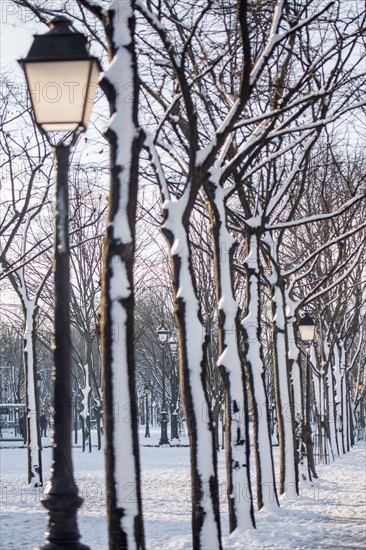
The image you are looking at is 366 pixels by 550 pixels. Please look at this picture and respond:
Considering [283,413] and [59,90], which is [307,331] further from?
[59,90]

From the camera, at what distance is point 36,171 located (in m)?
20.3

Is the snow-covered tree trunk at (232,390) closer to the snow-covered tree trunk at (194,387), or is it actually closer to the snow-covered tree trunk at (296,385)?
the snow-covered tree trunk at (194,387)

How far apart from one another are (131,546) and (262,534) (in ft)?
16.3

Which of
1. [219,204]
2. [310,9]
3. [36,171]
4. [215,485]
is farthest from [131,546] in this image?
[36,171]

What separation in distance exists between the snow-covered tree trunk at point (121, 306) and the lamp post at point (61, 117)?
1623mm

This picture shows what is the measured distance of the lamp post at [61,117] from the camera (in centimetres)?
534

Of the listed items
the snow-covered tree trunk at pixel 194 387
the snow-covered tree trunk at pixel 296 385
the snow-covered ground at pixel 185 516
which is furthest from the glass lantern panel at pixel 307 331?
the snow-covered tree trunk at pixel 194 387

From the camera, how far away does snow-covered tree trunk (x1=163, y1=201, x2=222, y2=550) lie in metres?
9.27

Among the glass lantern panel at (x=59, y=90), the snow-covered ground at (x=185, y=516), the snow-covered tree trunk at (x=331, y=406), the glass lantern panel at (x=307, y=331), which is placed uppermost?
the glass lantern panel at (x=59, y=90)

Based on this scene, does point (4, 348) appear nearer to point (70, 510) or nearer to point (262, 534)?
point (262, 534)

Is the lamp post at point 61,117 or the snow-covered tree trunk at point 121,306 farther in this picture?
the snow-covered tree trunk at point 121,306

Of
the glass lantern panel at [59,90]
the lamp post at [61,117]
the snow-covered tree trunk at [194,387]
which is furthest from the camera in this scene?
the snow-covered tree trunk at [194,387]

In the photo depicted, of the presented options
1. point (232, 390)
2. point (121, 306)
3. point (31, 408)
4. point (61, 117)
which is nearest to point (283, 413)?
point (232, 390)

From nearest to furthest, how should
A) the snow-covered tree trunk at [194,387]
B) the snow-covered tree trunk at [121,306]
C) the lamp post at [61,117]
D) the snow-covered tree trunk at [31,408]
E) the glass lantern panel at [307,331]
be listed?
the lamp post at [61,117] < the snow-covered tree trunk at [121,306] < the snow-covered tree trunk at [194,387] < the snow-covered tree trunk at [31,408] < the glass lantern panel at [307,331]
